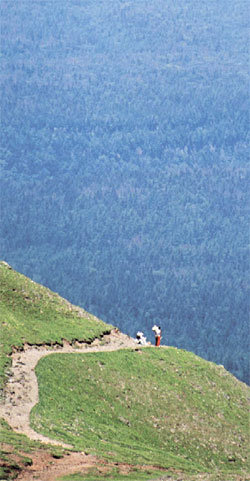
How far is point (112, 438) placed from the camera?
65.0m

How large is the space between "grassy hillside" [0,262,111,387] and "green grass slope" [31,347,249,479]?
3932 millimetres

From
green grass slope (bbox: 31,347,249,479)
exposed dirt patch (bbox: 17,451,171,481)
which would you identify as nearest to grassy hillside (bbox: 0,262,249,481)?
green grass slope (bbox: 31,347,249,479)

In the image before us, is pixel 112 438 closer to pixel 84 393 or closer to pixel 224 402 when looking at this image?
pixel 84 393

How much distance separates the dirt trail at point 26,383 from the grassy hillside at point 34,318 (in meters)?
1.04

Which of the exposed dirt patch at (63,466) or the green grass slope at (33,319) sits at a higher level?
the green grass slope at (33,319)

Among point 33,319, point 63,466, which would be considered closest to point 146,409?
point 33,319

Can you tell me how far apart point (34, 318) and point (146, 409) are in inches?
714

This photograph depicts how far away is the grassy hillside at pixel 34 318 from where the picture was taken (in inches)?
3130

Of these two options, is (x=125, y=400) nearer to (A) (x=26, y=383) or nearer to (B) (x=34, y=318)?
(A) (x=26, y=383)

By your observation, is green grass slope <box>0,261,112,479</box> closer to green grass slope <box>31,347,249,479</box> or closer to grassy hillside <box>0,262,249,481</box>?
grassy hillside <box>0,262,249,481</box>

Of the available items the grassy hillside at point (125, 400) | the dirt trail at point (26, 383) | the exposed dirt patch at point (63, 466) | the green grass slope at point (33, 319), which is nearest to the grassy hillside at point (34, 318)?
the green grass slope at point (33, 319)

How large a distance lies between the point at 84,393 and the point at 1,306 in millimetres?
17110

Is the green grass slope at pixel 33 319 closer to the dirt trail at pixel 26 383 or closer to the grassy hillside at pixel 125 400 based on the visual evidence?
the grassy hillside at pixel 125 400

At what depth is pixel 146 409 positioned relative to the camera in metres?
75.7
